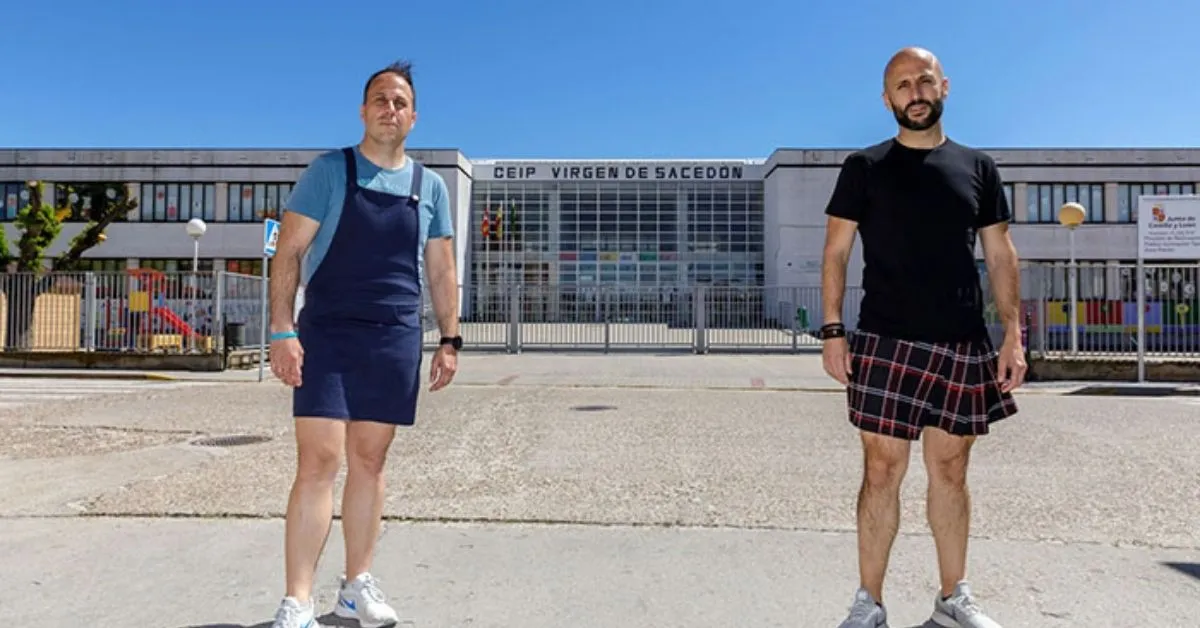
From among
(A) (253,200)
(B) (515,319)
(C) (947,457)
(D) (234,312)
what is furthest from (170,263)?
(C) (947,457)

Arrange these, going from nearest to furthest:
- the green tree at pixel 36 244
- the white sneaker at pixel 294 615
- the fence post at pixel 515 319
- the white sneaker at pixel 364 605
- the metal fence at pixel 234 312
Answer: the white sneaker at pixel 294 615, the white sneaker at pixel 364 605, the metal fence at pixel 234 312, the green tree at pixel 36 244, the fence post at pixel 515 319

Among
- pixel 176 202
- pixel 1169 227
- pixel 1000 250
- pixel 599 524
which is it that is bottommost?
pixel 599 524

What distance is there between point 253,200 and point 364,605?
1654 inches

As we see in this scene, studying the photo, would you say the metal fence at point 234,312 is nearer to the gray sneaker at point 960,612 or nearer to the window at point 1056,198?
the gray sneaker at point 960,612

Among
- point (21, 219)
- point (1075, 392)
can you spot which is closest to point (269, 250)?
point (1075, 392)

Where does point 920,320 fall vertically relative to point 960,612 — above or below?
above

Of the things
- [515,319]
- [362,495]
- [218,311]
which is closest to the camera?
[362,495]

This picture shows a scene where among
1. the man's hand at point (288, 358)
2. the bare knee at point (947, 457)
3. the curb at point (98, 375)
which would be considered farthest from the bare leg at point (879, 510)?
the curb at point (98, 375)

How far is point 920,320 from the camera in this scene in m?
2.65

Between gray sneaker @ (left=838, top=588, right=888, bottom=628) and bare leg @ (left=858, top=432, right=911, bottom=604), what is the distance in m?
0.03

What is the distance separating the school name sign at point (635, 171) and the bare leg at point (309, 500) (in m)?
41.9

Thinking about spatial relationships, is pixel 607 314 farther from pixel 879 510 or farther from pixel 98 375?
pixel 879 510

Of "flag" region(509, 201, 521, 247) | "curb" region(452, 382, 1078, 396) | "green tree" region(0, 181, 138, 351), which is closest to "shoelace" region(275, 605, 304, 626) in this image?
"curb" region(452, 382, 1078, 396)

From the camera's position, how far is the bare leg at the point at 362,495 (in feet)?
9.02
